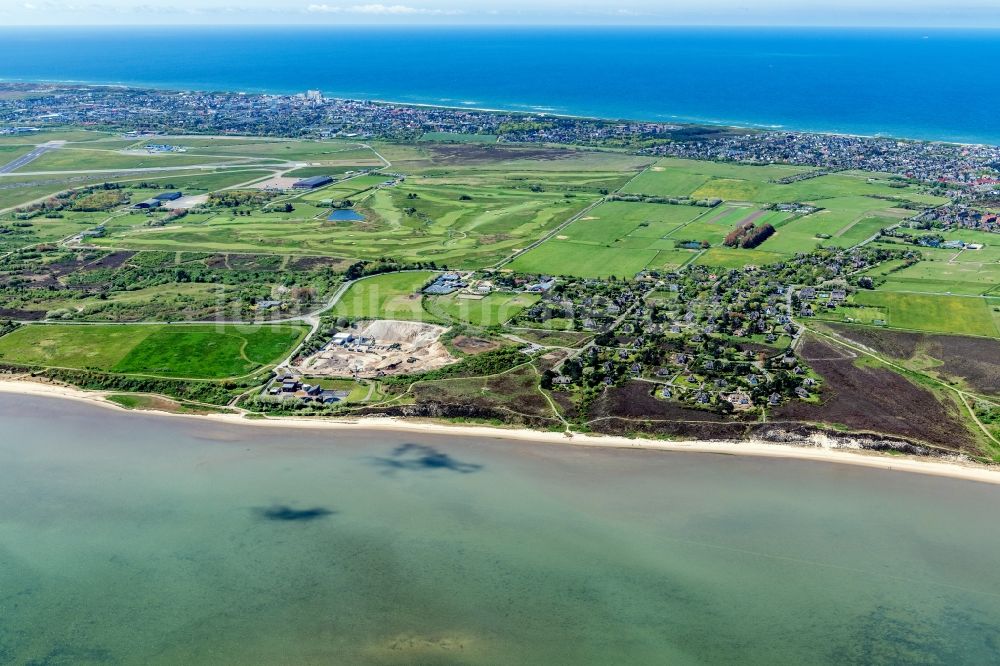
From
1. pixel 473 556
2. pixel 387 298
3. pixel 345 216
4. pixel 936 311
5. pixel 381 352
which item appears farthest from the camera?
pixel 345 216

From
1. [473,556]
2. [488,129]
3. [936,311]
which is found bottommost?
[473,556]

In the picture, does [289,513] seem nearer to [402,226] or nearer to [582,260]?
[582,260]

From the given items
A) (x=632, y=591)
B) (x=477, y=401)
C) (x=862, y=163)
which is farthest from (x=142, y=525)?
(x=862, y=163)

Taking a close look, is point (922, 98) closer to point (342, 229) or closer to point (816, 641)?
point (342, 229)

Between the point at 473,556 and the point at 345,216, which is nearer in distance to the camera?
the point at 473,556

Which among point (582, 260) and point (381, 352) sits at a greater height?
point (582, 260)

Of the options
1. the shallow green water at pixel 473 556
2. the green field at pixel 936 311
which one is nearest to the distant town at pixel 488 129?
the green field at pixel 936 311

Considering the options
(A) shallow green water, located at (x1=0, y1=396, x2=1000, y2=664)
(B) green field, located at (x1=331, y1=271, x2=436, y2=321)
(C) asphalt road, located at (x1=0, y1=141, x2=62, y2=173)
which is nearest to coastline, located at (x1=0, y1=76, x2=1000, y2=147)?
(C) asphalt road, located at (x1=0, y1=141, x2=62, y2=173)

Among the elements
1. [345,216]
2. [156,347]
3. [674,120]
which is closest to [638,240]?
[345,216]
